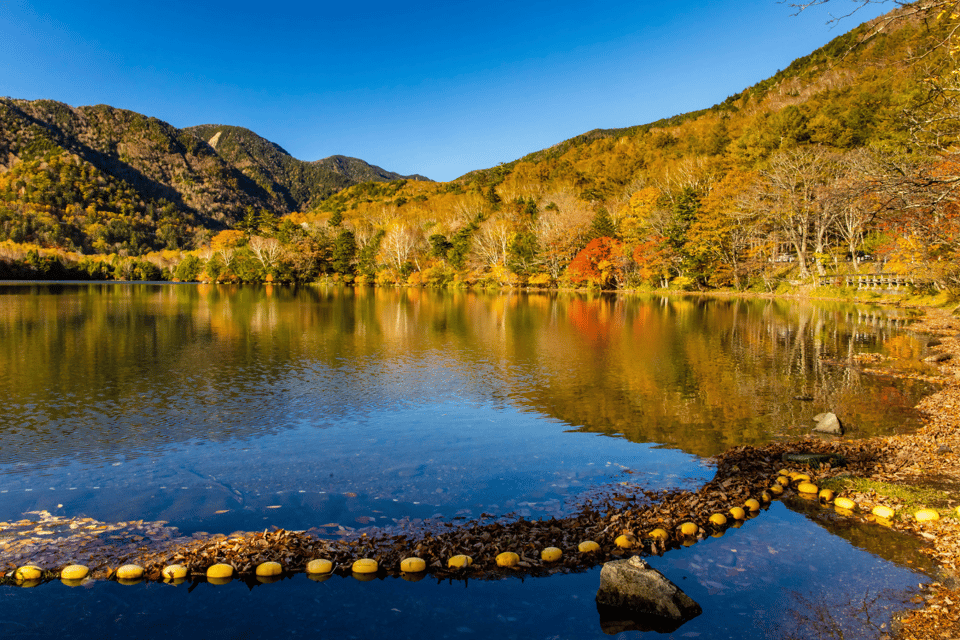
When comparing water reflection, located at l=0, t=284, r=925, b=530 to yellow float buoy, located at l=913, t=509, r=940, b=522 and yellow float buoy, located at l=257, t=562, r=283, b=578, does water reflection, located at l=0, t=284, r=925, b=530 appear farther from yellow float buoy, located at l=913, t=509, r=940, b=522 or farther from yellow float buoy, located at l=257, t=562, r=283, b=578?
yellow float buoy, located at l=913, t=509, r=940, b=522

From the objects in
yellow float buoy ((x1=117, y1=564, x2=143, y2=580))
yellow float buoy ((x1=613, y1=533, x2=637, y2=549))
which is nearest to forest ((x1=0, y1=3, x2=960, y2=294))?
yellow float buoy ((x1=613, y1=533, x2=637, y2=549))

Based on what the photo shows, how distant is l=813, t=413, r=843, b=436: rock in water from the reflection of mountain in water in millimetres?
554

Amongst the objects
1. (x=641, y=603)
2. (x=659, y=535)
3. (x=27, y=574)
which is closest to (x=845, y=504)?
(x=659, y=535)

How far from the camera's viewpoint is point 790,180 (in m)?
47.8

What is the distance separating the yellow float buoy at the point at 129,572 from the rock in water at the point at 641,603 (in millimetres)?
4513

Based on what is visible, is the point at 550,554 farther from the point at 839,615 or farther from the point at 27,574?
the point at 27,574

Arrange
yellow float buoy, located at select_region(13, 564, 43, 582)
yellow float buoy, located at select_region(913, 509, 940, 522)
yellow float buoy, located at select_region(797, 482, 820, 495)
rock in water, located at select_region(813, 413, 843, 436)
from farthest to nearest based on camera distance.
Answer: rock in water, located at select_region(813, 413, 843, 436) → yellow float buoy, located at select_region(797, 482, 820, 495) → yellow float buoy, located at select_region(913, 509, 940, 522) → yellow float buoy, located at select_region(13, 564, 43, 582)

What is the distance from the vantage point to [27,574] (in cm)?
511

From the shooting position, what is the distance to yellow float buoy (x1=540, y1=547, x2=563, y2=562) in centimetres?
554

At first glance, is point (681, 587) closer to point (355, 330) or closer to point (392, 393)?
point (392, 393)

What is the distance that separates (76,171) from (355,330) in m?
190

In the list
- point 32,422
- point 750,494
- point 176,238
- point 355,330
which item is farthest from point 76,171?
point 750,494

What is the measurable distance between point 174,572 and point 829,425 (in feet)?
36.5

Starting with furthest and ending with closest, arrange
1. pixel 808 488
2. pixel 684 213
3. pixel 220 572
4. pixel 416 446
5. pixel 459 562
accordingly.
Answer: pixel 684 213 < pixel 416 446 < pixel 808 488 < pixel 459 562 < pixel 220 572
